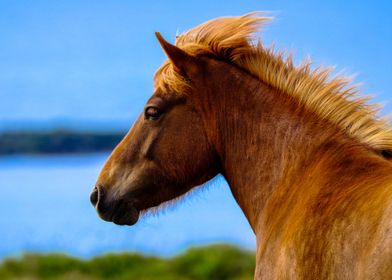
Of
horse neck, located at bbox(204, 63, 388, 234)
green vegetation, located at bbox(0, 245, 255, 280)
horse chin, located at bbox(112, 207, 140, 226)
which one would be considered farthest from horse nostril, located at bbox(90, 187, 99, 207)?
green vegetation, located at bbox(0, 245, 255, 280)

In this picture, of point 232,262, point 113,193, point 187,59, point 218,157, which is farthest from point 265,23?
point 232,262

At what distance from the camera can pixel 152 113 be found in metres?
4.46

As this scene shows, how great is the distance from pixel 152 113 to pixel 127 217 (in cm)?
73

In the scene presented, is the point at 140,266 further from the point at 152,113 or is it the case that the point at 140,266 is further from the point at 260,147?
the point at 260,147

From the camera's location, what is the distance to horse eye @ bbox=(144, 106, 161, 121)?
445 cm

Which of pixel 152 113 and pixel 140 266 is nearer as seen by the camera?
pixel 152 113

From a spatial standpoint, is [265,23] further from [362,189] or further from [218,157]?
[362,189]

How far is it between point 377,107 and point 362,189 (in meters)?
0.80

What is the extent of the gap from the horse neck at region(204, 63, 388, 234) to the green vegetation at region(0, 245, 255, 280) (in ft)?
17.3

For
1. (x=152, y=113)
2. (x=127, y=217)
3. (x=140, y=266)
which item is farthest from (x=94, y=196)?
(x=140, y=266)

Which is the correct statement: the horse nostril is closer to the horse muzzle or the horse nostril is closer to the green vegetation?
the horse muzzle

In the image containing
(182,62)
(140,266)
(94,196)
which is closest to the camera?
(182,62)

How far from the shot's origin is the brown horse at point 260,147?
3570 mm

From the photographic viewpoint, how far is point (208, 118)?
441 cm
